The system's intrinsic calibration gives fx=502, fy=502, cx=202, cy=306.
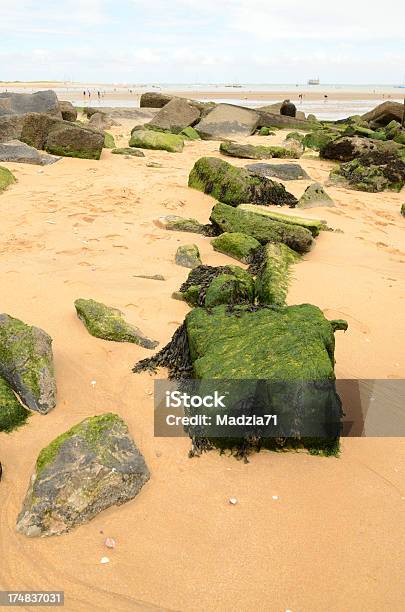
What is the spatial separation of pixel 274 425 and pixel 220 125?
17.6 m

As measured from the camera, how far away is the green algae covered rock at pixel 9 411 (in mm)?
3135

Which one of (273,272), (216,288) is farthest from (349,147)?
(216,288)

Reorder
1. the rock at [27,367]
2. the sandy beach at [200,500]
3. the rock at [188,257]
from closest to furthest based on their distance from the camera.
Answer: the sandy beach at [200,500], the rock at [27,367], the rock at [188,257]

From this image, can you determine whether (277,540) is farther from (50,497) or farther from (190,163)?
(190,163)

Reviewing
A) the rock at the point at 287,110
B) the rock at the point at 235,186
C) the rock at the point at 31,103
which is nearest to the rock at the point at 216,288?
the rock at the point at 235,186

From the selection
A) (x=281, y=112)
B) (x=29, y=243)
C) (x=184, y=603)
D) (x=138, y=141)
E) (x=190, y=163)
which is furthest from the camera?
(x=281, y=112)

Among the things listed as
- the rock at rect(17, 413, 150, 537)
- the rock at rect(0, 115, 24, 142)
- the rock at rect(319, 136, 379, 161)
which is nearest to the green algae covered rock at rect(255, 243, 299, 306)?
the rock at rect(17, 413, 150, 537)

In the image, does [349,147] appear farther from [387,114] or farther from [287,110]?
[287,110]

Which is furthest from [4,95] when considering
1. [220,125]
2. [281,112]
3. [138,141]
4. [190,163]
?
[281,112]

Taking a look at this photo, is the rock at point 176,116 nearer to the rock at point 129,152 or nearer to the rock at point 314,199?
the rock at point 129,152

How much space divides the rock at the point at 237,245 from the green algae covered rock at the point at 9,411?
390 cm

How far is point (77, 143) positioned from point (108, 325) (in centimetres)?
927

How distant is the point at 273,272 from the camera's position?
5.50 meters

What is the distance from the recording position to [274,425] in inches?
119
